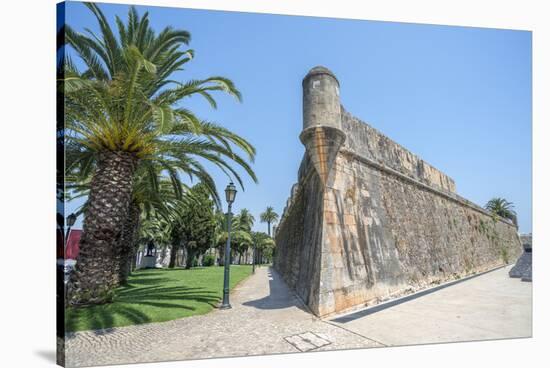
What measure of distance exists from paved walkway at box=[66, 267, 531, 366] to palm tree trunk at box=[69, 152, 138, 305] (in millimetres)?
1382

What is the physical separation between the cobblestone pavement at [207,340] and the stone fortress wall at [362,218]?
2.47ft

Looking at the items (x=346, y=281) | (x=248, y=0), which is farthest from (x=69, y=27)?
(x=346, y=281)

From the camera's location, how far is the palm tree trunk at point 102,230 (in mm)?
5742

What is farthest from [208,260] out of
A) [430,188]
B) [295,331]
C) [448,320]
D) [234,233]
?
[448,320]

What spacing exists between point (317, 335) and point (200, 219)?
20.6 metres

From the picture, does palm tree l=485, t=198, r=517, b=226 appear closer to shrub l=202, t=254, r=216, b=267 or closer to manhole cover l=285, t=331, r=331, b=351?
manhole cover l=285, t=331, r=331, b=351

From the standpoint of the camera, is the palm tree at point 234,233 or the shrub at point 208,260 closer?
the palm tree at point 234,233

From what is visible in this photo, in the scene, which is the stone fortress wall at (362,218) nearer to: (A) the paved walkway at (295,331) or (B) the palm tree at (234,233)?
(A) the paved walkway at (295,331)

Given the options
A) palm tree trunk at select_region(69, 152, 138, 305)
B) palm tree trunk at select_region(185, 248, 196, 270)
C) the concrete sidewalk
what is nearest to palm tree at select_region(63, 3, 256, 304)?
palm tree trunk at select_region(69, 152, 138, 305)

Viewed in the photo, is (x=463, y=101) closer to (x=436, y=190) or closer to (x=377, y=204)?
(x=377, y=204)

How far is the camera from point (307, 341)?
4418mm

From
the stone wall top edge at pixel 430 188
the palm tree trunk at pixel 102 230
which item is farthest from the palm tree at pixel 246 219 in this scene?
the palm tree trunk at pixel 102 230

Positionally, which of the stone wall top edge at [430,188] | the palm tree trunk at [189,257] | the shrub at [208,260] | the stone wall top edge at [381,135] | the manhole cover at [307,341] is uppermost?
the stone wall top edge at [381,135]

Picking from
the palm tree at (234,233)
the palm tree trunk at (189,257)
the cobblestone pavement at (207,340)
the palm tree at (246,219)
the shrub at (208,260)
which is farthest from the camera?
the palm tree at (246,219)
